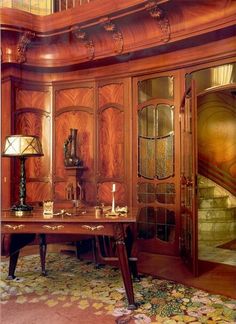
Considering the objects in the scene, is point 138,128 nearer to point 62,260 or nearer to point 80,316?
point 62,260

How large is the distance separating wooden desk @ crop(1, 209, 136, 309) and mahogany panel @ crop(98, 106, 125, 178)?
72.9 inches

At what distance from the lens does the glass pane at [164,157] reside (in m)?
4.20

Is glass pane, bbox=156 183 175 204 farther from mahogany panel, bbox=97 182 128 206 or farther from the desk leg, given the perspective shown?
the desk leg

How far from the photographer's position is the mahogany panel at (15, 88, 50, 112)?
4.84 metres

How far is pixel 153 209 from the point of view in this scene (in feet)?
14.1

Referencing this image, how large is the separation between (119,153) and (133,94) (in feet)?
2.66

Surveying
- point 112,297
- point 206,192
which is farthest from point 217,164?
point 112,297

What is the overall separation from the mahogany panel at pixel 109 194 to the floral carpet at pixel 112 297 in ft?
3.34

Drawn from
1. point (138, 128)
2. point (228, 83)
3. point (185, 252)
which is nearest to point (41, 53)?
point (138, 128)

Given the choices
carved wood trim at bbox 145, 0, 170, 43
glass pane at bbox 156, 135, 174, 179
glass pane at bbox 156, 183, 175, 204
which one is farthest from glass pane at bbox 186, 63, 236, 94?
glass pane at bbox 156, 183, 175, 204

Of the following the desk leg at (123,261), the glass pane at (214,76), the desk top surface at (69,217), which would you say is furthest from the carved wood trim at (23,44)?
the desk leg at (123,261)

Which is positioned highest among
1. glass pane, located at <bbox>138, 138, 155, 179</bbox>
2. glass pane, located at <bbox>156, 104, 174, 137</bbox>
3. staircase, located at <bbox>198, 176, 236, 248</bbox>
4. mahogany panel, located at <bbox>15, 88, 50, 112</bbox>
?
mahogany panel, located at <bbox>15, 88, 50, 112</bbox>

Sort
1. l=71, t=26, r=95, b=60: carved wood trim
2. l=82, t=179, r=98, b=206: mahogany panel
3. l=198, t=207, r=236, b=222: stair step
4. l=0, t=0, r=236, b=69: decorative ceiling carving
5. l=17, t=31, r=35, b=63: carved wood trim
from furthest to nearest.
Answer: l=198, t=207, r=236, b=222: stair step, l=82, t=179, r=98, b=206: mahogany panel, l=17, t=31, r=35, b=63: carved wood trim, l=71, t=26, r=95, b=60: carved wood trim, l=0, t=0, r=236, b=69: decorative ceiling carving

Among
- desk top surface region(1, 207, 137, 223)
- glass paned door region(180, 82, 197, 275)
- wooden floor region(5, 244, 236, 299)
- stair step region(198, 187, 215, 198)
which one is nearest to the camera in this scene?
desk top surface region(1, 207, 137, 223)
